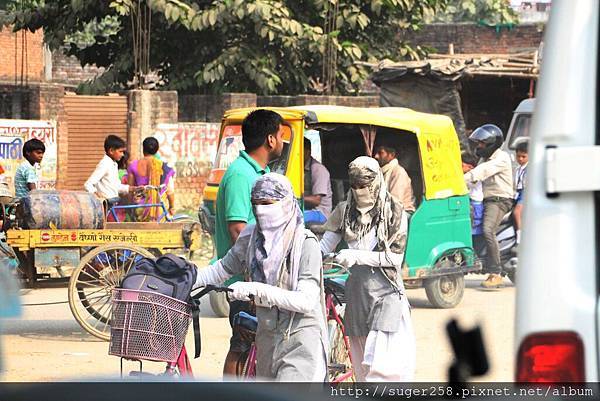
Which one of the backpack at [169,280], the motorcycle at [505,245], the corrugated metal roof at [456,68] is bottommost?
the motorcycle at [505,245]

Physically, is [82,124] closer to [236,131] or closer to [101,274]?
[236,131]

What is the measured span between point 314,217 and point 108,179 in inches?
117

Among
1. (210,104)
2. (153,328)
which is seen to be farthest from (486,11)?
(153,328)

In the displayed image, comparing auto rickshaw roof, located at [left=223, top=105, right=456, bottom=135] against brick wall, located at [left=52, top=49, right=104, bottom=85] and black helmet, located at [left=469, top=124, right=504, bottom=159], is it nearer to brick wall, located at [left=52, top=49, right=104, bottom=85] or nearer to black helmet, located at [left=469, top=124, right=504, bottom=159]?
black helmet, located at [left=469, top=124, right=504, bottom=159]

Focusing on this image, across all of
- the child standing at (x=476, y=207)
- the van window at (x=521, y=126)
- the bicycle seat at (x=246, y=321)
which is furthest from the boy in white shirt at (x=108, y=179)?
the bicycle seat at (x=246, y=321)

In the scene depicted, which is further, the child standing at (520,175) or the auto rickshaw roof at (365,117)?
the child standing at (520,175)

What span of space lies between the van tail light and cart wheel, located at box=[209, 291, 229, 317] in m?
7.44

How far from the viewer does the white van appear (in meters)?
3.08

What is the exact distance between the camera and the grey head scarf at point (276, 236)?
521cm

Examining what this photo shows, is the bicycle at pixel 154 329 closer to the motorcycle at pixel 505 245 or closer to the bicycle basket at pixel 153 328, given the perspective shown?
the bicycle basket at pixel 153 328

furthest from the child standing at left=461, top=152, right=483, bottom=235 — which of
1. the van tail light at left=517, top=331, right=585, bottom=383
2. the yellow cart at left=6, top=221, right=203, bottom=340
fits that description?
the van tail light at left=517, top=331, right=585, bottom=383

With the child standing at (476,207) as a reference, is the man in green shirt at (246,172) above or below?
above

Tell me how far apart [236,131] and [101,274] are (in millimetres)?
2221

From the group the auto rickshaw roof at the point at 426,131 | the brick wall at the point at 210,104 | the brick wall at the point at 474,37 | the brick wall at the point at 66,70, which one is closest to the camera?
the auto rickshaw roof at the point at 426,131
